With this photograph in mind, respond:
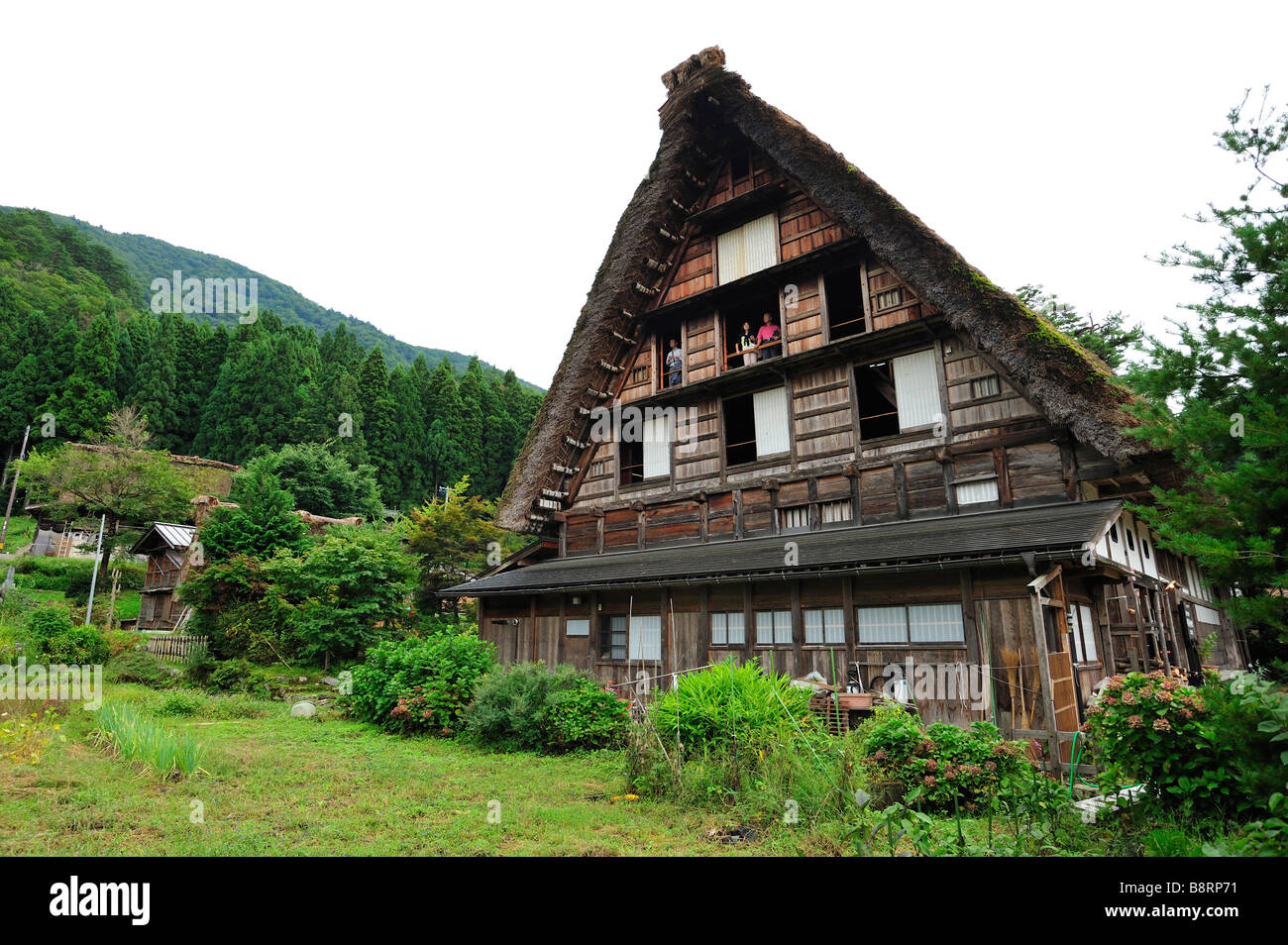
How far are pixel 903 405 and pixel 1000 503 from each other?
230 centimetres

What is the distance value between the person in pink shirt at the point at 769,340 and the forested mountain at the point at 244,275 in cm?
9488

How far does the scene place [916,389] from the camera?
11.3m

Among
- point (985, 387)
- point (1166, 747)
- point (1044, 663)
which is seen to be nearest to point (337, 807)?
point (1166, 747)

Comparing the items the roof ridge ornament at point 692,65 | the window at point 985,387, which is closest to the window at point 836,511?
the window at point 985,387

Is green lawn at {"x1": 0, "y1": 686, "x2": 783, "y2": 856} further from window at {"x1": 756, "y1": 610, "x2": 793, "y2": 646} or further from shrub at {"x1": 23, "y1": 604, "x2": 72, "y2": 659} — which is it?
shrub at {"x1": 23, "y1": 604, "x2": 72, "y2": 659}

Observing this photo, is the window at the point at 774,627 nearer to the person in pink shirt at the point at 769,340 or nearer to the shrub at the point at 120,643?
the person in pink shirt at the point at 769,340

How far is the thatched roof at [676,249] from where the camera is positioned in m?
9.32

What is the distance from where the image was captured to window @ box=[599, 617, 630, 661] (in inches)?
527

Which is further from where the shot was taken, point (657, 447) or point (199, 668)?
point (199, 668)

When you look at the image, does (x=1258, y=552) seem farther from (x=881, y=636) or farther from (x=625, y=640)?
(x=625, y=640)

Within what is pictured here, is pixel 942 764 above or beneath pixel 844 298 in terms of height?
beneath

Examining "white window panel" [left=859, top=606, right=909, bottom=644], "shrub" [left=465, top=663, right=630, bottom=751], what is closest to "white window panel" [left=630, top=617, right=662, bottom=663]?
"shrub" [left=465, top=663, right=630, bottom=751]

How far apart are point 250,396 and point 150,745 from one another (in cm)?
4060

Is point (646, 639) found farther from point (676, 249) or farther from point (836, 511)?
point (676, 249)
